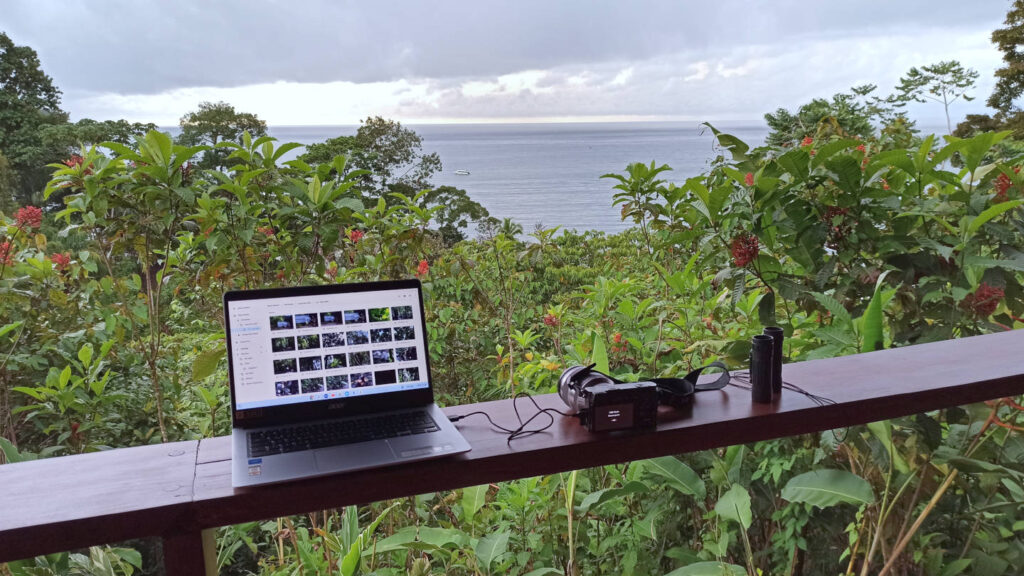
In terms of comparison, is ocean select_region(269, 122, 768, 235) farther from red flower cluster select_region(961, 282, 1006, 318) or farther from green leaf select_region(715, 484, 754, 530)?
green leaf select_region(715, 484, 754, 530)

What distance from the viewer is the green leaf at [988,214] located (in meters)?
1.46

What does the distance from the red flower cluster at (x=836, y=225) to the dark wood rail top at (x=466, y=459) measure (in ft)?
1.08

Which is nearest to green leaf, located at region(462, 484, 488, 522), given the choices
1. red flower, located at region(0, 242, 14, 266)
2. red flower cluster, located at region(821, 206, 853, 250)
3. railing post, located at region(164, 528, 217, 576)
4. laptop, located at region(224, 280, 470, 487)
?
Result: laptop, located at region(224, 280, 470, 487)

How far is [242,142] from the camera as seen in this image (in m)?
1.65

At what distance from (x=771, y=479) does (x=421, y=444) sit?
1047 mm

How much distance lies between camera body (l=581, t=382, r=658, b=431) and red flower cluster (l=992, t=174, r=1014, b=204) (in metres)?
1.22

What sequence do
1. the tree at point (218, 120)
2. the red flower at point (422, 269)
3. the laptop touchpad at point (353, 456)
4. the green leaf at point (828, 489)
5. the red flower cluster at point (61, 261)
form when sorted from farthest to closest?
1. the tree at point (218, 120)
2. the red flower at point (422, 269)
3. the red flower cluster at point (61, 261)
4. the green leaf at point (828, 489)
5. the laptop touchpad at point (353, 456)

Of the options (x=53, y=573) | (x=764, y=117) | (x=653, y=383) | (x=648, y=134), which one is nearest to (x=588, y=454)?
(x=653, y=383)

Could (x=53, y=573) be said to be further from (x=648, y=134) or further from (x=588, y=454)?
(x=648, y=134)

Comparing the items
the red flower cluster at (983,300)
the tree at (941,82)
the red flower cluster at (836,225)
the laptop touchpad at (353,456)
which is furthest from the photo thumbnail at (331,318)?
the tree at (941,82)

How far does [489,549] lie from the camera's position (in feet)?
4.96

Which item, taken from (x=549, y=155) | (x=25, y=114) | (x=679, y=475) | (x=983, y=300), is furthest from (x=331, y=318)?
(x=549, y=155)

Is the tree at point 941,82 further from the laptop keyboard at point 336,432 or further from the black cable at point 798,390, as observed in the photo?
the laptop keyboard at point 336,432

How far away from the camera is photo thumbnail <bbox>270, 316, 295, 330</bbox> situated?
3.84 ft
